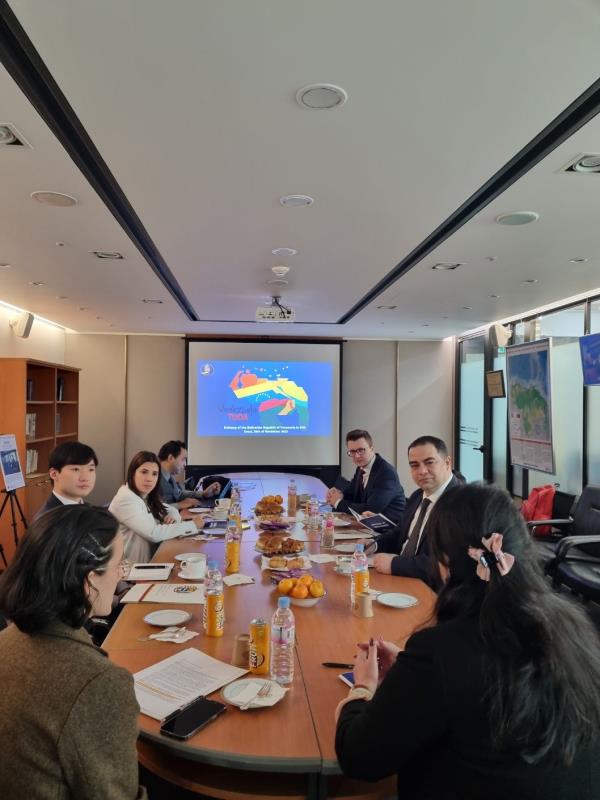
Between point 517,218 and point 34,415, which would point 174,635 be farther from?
point 34,415

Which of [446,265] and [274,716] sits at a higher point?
[446,265]

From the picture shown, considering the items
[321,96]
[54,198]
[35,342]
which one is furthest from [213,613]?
[35,342]

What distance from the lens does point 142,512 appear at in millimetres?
3242

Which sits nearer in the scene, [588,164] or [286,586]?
[286,586]

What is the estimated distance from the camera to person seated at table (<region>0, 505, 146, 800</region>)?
1.02 m

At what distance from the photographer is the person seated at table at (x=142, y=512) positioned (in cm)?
320

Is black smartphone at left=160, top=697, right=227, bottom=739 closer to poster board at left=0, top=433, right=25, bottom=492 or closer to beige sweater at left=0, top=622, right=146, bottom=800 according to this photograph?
beige sweater at left=0, top=622, right=146, bottom=800

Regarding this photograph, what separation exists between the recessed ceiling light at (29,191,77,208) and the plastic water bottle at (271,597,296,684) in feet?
8.43

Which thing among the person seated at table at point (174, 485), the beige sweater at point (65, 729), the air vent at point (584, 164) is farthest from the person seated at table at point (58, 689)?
the person seated at table at point (174, 485)

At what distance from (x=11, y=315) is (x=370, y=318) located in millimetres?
4343

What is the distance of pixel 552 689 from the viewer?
1.03 metres

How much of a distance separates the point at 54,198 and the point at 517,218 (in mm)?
2700

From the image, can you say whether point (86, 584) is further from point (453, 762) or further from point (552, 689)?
point (552, 689)

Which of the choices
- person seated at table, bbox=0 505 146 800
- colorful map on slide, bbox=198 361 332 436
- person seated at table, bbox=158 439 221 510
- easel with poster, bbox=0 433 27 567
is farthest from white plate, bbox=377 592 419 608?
colorful map on slide, bbox=198 361 332 436
